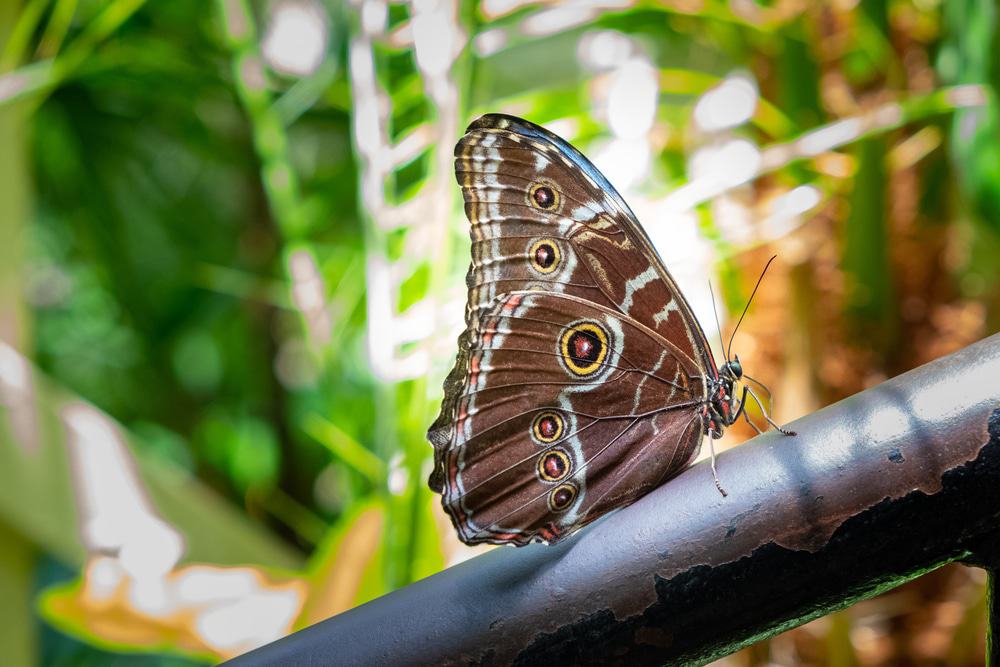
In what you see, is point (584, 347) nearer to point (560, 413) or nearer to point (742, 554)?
point (560, 413)

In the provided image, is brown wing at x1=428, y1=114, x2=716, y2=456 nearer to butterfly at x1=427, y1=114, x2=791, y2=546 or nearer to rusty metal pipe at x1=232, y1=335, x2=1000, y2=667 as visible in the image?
butterfly at x1=427, y1=114, x2=791, y2=546

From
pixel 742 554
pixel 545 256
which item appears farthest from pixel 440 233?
pixel 742 554

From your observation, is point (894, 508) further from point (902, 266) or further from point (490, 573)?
point (902, 266)

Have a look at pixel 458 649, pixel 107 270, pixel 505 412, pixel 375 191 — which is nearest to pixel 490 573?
pixel 458 649

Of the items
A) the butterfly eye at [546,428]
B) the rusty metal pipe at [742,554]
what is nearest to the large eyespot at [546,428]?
the butterfly eye at [546,428]

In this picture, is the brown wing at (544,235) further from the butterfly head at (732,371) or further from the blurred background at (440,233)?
the blurred background at (440,233)

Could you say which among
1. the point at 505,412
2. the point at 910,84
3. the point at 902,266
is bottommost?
the point at 505,412

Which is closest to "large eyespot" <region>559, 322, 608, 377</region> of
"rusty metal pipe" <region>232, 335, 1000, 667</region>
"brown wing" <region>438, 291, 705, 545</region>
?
"brown wing" <region>438, 291, 705, 545</region>
